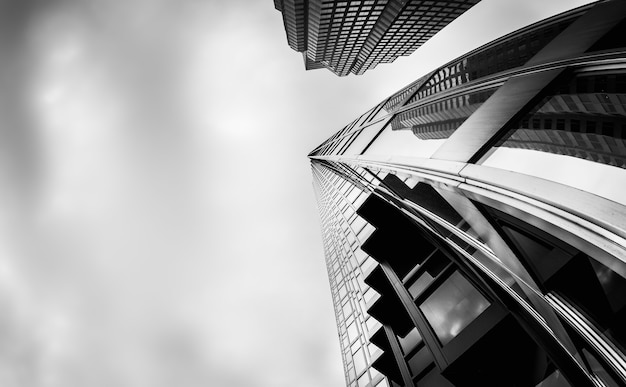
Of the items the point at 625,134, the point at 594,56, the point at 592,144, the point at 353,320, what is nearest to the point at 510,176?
the point at 592,144

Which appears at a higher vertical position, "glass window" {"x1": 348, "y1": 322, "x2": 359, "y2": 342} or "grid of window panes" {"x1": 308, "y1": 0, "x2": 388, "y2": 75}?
"grid of window panes" {"x1": 308, "y1": 0, "x2": 388, "y2": 75}

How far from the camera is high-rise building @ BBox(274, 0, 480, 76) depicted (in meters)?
82.9

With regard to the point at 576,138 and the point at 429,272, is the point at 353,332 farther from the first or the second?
the point at 576,138

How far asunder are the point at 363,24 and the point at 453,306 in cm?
9896

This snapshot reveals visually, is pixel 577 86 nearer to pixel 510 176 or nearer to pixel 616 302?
pixel 510 176

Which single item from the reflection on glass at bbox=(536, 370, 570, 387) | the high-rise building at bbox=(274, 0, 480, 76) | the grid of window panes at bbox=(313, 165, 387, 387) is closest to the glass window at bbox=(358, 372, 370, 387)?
the grid of window panes at bbox=(313, 165, 387, 387)

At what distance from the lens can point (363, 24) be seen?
92.9 m

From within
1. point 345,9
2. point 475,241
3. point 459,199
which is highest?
point 345,9

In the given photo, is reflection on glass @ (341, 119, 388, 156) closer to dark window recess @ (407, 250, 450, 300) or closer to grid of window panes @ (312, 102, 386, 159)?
grid of window panes @ (312, 102, 386, 159)

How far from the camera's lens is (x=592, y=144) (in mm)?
4188

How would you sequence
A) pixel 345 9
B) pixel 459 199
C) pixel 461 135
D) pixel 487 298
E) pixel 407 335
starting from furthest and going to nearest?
pixel 345 9, pixel 407 335, pixel 487 298, pixel 461 135, pixel 459 199

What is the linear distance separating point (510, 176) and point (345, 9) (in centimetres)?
8995

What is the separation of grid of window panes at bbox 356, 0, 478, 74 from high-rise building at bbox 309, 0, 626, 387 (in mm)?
87323

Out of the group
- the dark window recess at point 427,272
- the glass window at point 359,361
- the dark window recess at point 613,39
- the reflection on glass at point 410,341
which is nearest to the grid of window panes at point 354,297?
the glass window at point 359,361
